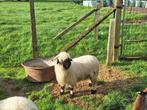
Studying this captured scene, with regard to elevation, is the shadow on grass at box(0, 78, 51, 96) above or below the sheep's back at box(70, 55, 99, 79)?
below

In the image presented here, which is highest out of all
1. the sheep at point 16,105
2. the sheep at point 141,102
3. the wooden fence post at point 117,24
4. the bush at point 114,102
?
the wooden fence post at point 117,24

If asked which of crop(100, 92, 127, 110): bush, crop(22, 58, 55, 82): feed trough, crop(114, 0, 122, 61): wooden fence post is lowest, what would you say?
crop(100, 92, 127, 110): bush

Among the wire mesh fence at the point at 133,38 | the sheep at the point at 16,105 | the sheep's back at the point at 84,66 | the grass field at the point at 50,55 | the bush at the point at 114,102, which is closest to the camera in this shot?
the sheep at the point at 16,105

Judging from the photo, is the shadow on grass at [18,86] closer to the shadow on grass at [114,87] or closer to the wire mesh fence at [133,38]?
the shadow on grass at [114,87]

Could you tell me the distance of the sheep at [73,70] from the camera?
25.5 ft

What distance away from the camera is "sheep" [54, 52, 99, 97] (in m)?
7.79

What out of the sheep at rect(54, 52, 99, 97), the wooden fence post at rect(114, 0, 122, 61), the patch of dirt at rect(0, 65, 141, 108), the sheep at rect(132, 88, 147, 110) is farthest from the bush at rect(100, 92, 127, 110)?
the wooden fence post at rect(114, 0, 122, 61)

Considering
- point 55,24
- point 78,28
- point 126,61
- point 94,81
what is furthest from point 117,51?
point 55,24

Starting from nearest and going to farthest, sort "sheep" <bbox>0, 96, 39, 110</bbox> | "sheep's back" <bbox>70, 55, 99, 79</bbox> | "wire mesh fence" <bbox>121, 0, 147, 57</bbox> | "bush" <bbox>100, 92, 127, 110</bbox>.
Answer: "sheep" <bbox>0, 96, 39, 110</bbox> → "bush" <bbox>100, 92, 127, 110</bbox> → "sheep's back" <bbox>70, 55, 99, 79</bbox> → "wire mesh fence" <bbox>121, 0, 147, 57</bbox>

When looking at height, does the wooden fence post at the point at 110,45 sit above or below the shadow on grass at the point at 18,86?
above

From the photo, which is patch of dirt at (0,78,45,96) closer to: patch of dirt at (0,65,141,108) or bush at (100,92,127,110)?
patch of dirt at (0,65,141,108)

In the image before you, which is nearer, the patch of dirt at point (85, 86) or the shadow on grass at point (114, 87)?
the patch of dirt at point (85, 86)

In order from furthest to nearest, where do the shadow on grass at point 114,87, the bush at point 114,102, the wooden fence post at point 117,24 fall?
the wooden fence post at point 117,24 → the shadow on grass at point 114,87 → the bush at point 114,102

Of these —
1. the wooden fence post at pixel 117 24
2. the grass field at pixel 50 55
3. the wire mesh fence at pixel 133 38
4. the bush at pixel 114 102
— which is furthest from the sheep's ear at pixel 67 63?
the wire mesh fence at pixel 133 38
